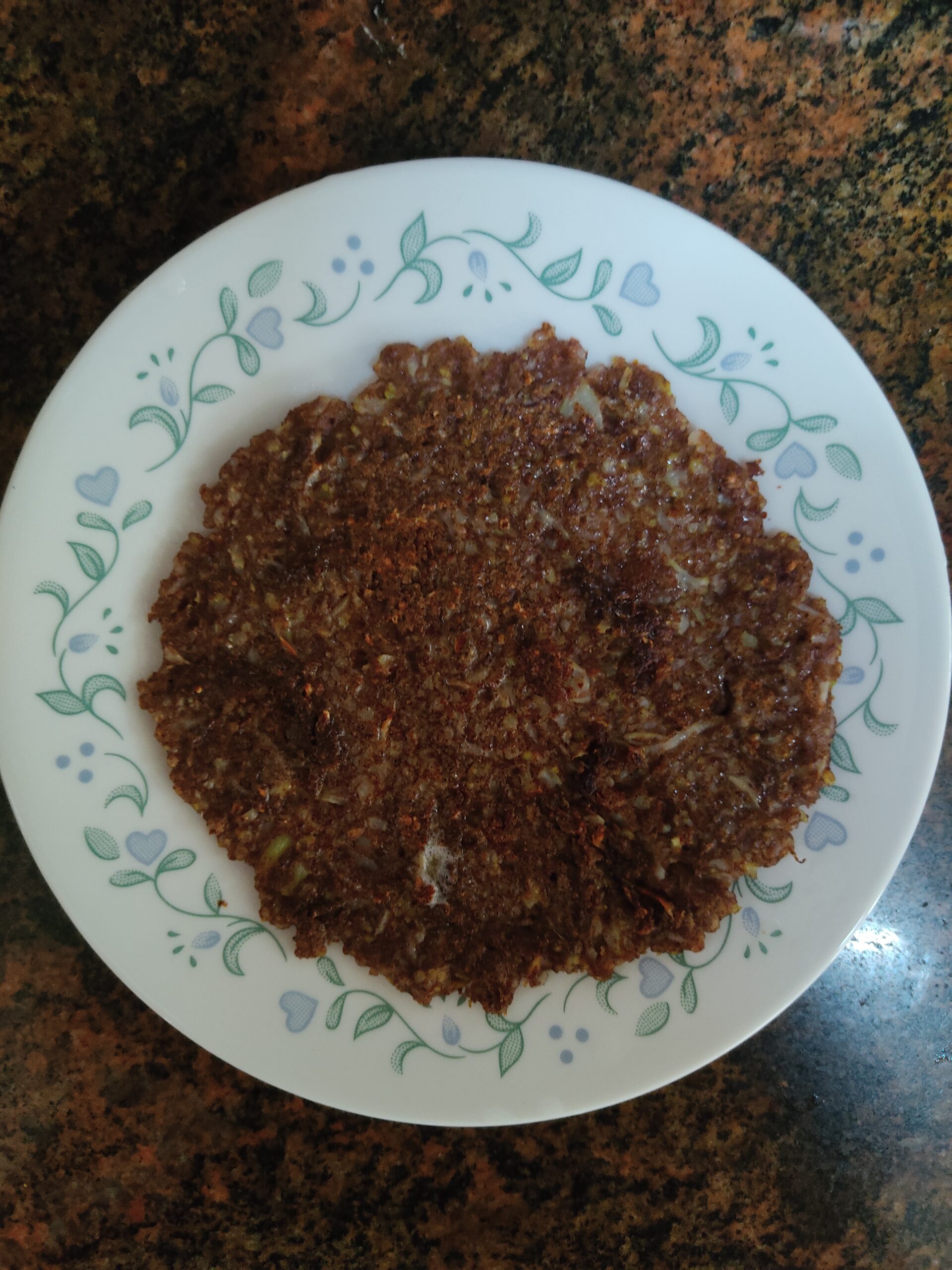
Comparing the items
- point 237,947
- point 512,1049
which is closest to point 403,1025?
point 512,1049

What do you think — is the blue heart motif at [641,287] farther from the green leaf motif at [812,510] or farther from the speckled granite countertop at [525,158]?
the green leaf motif at [812,510]

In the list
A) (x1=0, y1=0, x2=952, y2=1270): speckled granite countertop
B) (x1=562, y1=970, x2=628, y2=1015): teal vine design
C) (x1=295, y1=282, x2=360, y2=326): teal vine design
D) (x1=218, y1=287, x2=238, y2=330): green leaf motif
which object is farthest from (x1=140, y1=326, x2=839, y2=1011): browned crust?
(x1=0, y1=0, x2=952, y2=1270): speckled granite countertop

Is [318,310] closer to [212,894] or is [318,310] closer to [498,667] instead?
[498,667]

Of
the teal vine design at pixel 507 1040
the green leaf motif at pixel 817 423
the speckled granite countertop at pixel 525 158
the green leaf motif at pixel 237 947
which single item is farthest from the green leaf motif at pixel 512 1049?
the green leaf motif at pixel 817 423

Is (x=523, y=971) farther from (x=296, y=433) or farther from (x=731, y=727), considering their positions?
(x=296, y=433)

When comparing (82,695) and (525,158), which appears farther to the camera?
(525,158)

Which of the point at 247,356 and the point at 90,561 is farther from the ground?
the point at 247,356

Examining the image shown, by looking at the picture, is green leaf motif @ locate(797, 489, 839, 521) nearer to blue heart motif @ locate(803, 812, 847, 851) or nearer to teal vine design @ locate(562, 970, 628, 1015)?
blue heart motif @ locate(803, 812, 847, 851)
